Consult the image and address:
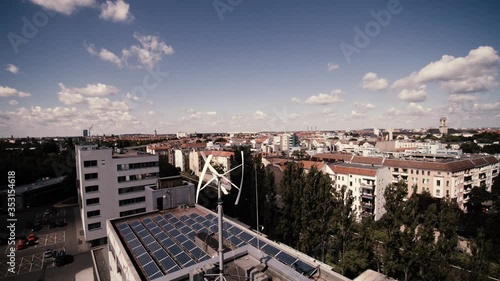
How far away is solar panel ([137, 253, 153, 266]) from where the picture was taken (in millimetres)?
17334

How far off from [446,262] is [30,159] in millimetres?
113136

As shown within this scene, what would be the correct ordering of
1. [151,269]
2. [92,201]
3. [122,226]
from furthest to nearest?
[92,201], [122,226], [151,269]

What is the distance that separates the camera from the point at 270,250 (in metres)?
17.6

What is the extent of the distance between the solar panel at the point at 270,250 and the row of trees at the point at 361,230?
14.9 m

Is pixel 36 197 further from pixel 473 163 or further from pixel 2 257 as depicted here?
pixel 473 163

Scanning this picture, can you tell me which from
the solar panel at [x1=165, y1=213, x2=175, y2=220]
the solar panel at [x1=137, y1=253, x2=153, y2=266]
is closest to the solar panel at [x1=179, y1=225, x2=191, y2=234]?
the solar panel at [x1=165, y1=213, x2=175, y2=220]

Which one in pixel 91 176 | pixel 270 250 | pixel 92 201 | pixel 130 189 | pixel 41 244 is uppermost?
pixel 91 176

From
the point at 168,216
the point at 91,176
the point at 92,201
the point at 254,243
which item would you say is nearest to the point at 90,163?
the point at 91,176

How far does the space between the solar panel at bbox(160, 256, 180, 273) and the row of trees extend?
16.9 metres

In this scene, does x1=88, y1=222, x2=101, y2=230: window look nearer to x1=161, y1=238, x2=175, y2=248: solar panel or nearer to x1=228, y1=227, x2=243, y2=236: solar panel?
x1=161, y1=238, x2=175, y2=248: solar panel

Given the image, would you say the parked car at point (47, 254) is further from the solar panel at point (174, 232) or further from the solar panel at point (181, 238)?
the solar panel at point (181, 238)

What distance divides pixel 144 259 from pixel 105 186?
32.1m

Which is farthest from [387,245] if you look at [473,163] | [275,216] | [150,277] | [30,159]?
[30,159]

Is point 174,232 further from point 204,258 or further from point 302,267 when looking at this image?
point 302,267
